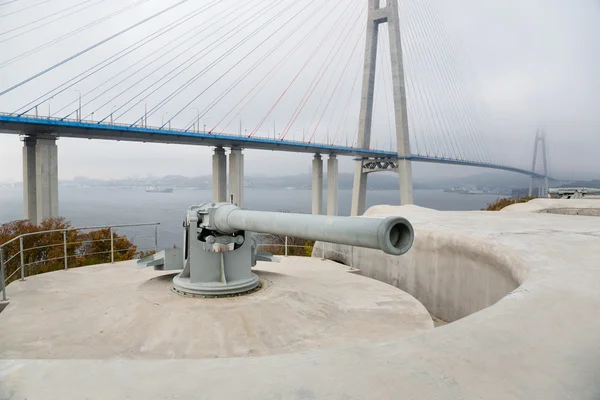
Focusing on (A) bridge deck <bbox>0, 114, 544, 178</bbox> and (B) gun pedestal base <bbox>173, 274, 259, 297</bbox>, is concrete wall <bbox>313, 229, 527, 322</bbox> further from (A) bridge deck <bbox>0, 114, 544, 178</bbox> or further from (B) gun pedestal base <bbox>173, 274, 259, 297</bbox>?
(A) bridge deck <bbox>0, 114, 544, 178</bbox>

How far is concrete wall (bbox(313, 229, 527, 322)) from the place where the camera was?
24.1 ft

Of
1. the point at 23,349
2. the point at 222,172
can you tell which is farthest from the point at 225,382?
the point at 222,172

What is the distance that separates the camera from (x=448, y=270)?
30.5 ft

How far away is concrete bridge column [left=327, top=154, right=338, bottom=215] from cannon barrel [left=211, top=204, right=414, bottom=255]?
4414 centimetres

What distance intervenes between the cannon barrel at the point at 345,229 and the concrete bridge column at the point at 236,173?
118 ft

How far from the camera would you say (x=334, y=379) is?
8.23 feet

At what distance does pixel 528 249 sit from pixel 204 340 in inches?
208

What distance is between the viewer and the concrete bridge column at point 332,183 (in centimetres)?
4941

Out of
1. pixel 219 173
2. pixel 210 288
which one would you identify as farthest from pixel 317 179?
pixel 210 288

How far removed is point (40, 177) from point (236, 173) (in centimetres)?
1630

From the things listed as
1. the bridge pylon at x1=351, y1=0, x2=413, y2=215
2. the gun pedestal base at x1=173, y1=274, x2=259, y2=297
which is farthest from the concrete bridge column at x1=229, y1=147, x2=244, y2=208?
the gun pedestal base at x1=173, y1=274, x2=259, y2=297

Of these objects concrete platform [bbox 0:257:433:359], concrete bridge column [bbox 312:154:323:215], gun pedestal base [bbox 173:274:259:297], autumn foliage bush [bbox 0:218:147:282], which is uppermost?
concrete bridge column [bbox 312:154:323:215]

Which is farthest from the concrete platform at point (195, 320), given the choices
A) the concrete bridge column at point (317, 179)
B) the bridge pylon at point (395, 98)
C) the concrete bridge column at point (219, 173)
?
the concrete bridge column at point (317, 179)

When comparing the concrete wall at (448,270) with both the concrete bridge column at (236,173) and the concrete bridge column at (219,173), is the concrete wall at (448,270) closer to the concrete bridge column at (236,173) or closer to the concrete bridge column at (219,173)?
the concrete bridge column at (236,173)
